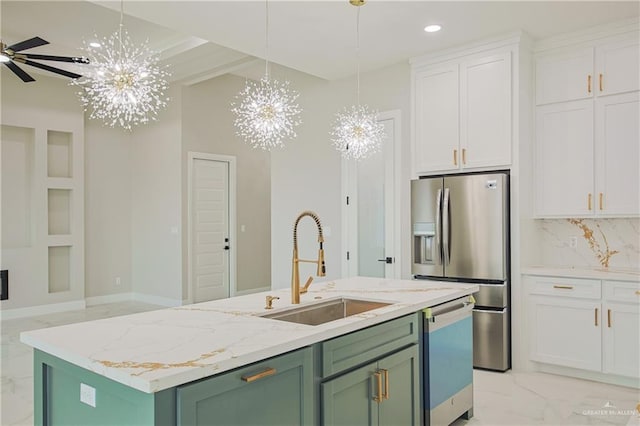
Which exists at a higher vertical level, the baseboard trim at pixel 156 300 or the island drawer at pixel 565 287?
the island drawer at pixel 565 287

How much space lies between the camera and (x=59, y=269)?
7.13m

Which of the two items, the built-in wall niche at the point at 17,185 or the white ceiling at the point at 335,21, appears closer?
the white ceiling at the point at 335,21

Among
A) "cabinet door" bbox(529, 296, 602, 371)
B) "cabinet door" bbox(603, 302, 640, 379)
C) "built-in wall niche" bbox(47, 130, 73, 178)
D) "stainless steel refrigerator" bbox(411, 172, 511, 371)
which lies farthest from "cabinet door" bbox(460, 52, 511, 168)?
"built-in wall niche" bbox(47, 130, 73, 178)

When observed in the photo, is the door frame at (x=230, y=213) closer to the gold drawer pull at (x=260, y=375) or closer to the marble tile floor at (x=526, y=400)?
the marble tile floor at (x=526, y=400)

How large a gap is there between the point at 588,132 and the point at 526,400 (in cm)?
230

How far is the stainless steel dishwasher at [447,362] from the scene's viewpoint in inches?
107

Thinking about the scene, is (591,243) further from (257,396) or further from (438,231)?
(257,396)

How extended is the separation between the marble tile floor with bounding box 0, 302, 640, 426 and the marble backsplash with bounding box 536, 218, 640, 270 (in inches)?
Answer: 41.9

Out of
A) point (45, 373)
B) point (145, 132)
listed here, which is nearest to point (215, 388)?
point (45, 373)

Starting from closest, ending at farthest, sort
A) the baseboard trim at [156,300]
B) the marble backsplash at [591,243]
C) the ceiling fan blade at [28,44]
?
1. the ceiling fan blade at [28,44]
2. the marble backsplash at [591,243]
3. the baseboard trim at [156,300]

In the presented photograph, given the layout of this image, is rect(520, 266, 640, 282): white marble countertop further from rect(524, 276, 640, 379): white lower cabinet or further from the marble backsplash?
the marble backsplash

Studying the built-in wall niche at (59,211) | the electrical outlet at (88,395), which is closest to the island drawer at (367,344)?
the electrical outlet at (88,395)

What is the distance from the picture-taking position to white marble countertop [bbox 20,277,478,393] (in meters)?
1.49

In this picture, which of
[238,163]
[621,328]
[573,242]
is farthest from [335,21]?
[238,163]
